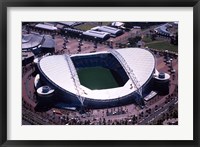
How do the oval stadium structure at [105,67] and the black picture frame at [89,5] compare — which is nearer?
the black picture frame at [89,5]

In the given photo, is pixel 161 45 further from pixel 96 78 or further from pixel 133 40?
pixel 96 78

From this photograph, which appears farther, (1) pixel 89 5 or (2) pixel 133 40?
(2) pixel 133 40

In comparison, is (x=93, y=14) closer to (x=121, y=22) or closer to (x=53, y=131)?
(x=121, y=22)

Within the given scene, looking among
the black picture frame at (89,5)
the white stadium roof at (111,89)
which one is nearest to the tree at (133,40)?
the white stadium roof at (111,89)

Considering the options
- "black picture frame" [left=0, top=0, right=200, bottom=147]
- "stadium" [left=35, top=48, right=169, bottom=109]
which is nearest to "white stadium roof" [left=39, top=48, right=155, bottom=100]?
"stadium" [left=35, top=48, right=169, bottom=109]

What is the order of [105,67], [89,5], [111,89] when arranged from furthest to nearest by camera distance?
[105,67], [111,89], [89,5]

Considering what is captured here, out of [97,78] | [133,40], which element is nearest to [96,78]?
[97,78]

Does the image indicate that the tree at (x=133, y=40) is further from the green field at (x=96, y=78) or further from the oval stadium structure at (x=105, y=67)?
the green field at (x=96, y=78)
